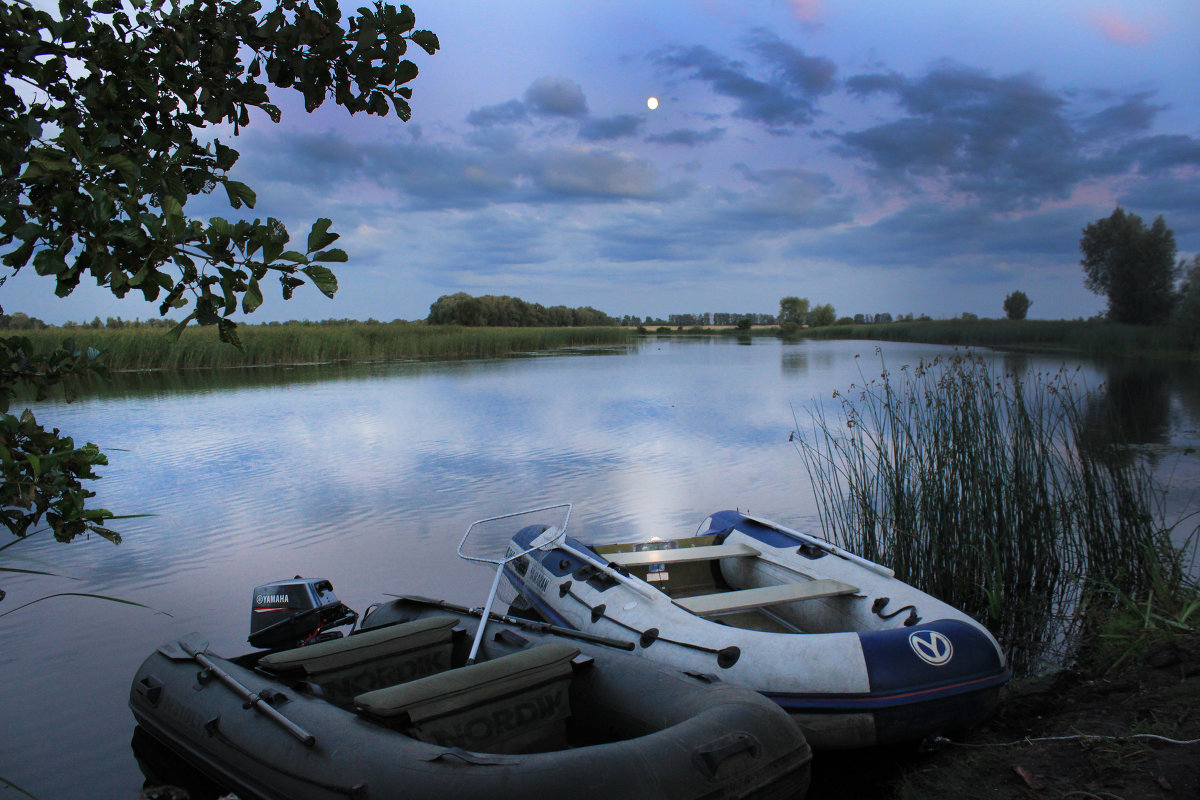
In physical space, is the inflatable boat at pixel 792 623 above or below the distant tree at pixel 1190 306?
below

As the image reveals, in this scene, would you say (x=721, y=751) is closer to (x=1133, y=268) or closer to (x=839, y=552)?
(x=839, y=552)

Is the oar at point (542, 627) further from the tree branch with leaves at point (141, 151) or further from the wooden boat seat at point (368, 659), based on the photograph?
the tree branch with leaves at point (141, 151)

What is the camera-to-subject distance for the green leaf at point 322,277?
1624 millimetres

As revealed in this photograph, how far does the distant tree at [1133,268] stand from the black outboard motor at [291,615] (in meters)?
19.1

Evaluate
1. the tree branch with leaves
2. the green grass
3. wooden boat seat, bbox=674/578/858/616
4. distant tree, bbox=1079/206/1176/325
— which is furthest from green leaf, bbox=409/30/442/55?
distant tree, bbox=1079/206/1176/325

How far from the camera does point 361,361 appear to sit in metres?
28.1

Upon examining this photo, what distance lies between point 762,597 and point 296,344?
82.0 ft

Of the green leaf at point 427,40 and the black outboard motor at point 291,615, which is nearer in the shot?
the green leaf at point 427,40

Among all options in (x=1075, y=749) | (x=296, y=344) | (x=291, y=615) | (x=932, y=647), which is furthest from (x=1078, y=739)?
(x=296, y=344)

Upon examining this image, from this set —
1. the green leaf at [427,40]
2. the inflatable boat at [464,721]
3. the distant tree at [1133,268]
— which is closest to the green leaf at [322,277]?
the green leaf at [427,40]

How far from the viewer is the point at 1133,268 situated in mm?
17203

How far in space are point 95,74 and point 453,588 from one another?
163 inches

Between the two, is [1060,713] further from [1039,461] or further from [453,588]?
[453,588]

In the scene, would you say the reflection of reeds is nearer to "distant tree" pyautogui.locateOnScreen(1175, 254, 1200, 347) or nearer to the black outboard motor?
the black outboard motor
